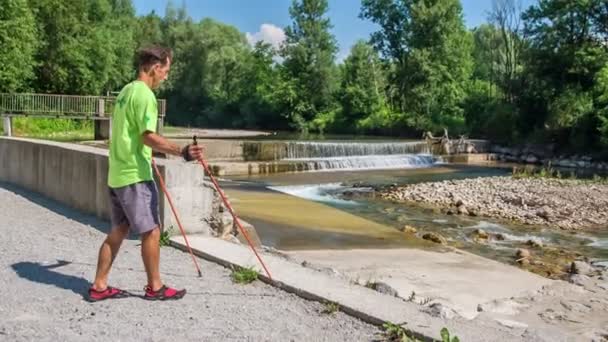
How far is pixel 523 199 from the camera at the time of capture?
17328mm

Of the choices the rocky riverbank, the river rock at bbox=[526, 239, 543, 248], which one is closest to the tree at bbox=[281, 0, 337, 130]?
the rocky riverbank

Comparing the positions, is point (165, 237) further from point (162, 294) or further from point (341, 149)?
point (341, 149)

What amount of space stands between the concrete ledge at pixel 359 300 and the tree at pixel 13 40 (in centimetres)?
2961

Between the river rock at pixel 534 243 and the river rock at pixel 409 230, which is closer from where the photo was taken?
the river rock at pixel 534 243

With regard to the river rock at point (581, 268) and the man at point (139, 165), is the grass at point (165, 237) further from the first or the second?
the river rock at point (581, 268)

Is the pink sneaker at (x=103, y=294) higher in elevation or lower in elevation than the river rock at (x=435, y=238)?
higher

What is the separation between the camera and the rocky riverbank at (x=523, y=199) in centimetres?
1512

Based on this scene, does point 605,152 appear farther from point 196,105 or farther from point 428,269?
point 196,105

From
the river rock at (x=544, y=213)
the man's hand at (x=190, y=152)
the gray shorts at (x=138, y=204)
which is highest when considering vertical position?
the man's hand at (x=190, y=152)

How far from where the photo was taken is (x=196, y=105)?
6906 cm

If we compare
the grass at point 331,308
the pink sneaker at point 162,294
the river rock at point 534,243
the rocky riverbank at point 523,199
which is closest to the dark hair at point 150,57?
the pink sneaker at point 162,294

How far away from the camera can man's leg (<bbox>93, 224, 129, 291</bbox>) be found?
441 cm

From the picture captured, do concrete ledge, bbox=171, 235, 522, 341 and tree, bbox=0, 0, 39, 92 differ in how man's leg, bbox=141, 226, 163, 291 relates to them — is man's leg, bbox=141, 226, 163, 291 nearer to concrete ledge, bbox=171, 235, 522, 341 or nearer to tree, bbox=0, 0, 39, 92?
concrete ledge, bbox=171, 235, 522, 341

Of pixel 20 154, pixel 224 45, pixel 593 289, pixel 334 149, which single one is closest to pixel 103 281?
pixel 593 289
